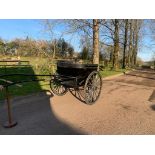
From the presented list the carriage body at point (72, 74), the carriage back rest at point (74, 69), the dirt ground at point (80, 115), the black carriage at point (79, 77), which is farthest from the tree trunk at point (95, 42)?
the carriage body at point (72, 74)

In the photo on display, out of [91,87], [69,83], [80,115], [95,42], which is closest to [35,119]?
[80,115]

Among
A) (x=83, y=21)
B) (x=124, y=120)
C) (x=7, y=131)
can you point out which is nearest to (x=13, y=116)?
(x=7, y=131)

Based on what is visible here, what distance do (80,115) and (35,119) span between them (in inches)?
49.1

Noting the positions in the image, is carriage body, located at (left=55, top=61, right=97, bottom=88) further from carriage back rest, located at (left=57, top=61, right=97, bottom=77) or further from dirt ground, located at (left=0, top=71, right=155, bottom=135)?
dirt ground, located at (left=0, top=71, right=155, bottom=135)

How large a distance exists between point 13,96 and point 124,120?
13.0 feet

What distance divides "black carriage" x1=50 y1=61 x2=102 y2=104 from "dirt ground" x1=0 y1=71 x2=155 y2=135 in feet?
1.41

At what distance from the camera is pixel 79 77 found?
676 cm

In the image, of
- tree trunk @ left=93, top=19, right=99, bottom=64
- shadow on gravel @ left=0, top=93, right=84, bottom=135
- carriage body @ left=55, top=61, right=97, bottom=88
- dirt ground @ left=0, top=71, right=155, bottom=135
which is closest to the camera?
shadow on gravel @ left=0, top=93, right=84, bottom=135

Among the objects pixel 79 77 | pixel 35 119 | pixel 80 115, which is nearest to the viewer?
pixel 35 119

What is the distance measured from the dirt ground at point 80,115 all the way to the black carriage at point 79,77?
43cm

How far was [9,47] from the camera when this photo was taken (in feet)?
112

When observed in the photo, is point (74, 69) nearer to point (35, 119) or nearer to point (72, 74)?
point (72, 74)

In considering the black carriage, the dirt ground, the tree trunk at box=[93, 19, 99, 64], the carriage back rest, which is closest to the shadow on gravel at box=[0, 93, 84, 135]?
the dirt ground

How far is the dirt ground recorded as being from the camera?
4.80m
